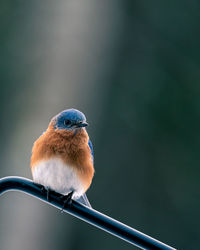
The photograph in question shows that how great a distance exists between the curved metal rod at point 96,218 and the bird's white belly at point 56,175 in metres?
0.38

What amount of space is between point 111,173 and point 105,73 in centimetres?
157

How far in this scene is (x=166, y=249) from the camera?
1688 millimetres

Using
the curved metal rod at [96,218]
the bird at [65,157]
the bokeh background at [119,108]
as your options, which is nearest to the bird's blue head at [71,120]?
the bird at [65,157]

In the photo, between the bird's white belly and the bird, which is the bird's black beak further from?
the bird's white belly

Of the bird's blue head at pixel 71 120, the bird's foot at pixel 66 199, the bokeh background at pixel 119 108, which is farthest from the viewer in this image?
the bokeh background at pixel 119 108

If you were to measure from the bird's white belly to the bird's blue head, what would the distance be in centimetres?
27

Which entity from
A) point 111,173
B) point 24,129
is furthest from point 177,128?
point 24,129

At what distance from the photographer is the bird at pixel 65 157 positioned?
258cm

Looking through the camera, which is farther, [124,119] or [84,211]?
[124,119]

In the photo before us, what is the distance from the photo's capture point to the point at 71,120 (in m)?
2.71

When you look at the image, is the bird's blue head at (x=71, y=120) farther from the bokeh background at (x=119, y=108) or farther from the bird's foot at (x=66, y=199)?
the bokeh background at (x=119, y=108)

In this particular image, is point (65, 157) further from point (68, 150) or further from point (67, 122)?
point (67, 122)

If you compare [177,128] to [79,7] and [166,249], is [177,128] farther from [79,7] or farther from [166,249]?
[166,249]

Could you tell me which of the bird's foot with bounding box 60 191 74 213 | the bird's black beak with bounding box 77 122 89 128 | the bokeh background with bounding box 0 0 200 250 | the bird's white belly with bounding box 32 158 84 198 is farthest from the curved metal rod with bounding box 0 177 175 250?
the bokeh background with bounding box 0 0 200 250
